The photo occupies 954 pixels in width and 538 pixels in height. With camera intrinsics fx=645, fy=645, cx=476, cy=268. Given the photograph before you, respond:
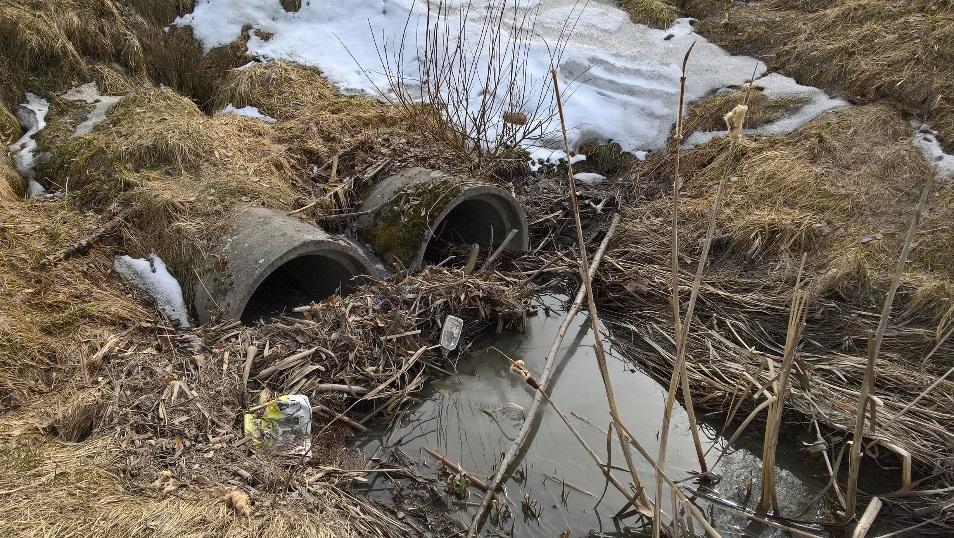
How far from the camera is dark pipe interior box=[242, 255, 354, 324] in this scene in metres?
5.02

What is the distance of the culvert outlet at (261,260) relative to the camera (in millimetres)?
4242

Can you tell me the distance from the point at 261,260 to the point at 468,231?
226cm

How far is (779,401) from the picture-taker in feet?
8.90

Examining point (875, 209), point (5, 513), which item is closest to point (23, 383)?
point (5, 513)

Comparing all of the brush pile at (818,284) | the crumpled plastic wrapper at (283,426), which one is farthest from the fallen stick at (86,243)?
the brush pile at (818,284)

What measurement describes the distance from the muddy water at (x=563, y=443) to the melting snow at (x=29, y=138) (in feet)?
11.7

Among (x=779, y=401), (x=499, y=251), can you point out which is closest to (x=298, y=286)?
(x=499, y=251)

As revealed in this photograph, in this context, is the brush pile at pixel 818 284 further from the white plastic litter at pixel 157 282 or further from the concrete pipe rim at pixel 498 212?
the white plastic litter at pixel 157 282

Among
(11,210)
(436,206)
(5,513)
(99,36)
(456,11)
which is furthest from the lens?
(456,11)

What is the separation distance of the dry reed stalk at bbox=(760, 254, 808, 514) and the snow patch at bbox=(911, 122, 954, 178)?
151 inches

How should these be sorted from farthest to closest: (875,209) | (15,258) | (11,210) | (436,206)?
(875,209) < (436,206) < (11,210) < (15,258)

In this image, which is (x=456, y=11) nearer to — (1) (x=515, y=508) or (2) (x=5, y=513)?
(1) (x=515, y=508)

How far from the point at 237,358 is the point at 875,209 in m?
5.29

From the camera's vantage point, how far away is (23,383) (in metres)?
3.57
